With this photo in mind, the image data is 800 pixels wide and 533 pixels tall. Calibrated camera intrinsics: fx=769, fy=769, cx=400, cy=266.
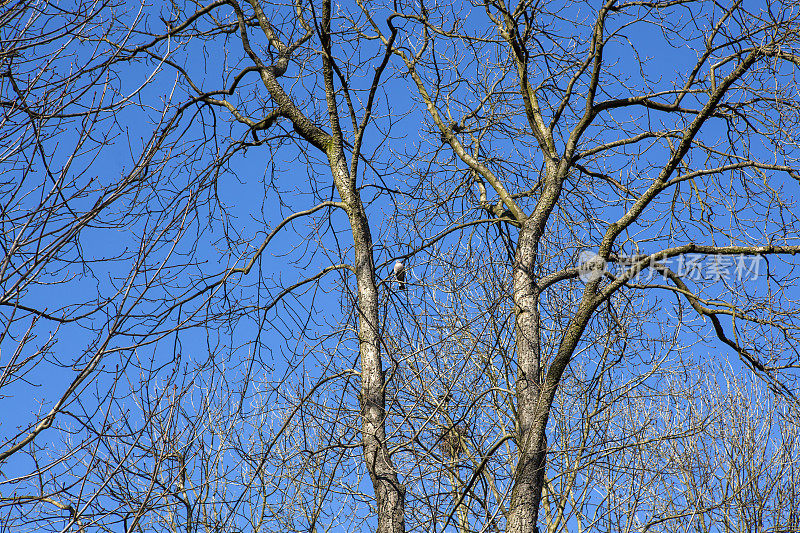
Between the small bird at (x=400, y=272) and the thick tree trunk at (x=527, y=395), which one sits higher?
the small bird at (x=400, y=272)

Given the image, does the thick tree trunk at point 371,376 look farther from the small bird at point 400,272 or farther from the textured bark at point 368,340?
the small bird at point 400,272

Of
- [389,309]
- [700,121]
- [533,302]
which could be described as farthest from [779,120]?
[389,309]

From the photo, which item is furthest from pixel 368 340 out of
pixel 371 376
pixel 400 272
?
pixel 400 272

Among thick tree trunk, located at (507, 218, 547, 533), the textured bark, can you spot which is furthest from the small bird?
thick tree trunk, located at (507, 218, 547, 533)

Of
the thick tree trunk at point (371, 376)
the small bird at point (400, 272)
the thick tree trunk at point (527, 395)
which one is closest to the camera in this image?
the thick tree trunk at point (371, 376)

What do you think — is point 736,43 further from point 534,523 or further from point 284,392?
point 284,392

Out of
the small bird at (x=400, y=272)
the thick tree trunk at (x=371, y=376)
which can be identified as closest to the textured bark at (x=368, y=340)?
the thick tree trunk at (x=371, y=376)

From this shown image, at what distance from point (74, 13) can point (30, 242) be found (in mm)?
1045

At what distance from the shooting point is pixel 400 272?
219 inches

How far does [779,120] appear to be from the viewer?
5.72 meters

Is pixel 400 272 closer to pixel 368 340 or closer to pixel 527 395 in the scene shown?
pixel 368 340

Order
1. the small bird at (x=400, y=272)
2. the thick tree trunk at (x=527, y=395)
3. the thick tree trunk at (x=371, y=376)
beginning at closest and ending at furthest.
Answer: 1. the thick tree trunk at (x=371, y=376)
2. the thick tree trunk at (x=527, y=395)
3. the small bird at (x=400, y=272)

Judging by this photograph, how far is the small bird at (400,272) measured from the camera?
554 cm

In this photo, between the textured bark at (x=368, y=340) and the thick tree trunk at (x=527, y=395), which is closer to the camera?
the textured bark at (x=368, y=340)
